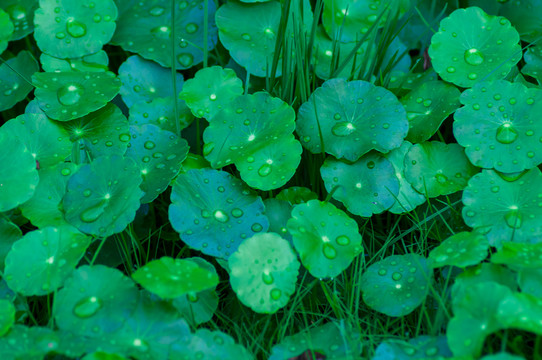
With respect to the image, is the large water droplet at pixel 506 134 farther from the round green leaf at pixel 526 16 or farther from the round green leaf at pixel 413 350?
the round green leaf at pixel 413 350

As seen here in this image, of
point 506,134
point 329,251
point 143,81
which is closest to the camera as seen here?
point 329,251

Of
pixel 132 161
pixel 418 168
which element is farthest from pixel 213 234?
pixel 418 168

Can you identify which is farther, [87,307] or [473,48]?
[473,48]

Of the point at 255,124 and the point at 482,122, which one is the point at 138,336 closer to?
the point at 255,124

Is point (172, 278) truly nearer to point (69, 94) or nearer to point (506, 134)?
point (69, 94)

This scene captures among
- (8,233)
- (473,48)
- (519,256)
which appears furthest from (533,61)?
(8,233)

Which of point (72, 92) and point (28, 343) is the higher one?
Result: point (72, 92)

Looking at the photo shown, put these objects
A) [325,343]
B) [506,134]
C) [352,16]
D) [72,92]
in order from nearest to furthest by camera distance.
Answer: [325,343]
[506,134]
[72,92]
[352,16]
